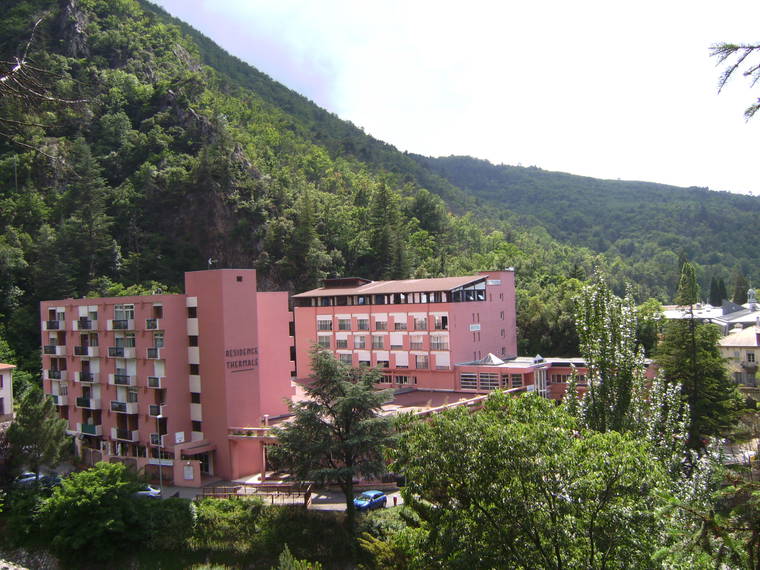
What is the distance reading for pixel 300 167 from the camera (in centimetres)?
10456

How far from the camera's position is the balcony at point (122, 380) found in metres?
37.2

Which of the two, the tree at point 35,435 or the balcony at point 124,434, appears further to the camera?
the balcony at point 124,434

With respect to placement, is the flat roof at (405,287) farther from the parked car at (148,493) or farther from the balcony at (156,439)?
the parked car at (148,493)

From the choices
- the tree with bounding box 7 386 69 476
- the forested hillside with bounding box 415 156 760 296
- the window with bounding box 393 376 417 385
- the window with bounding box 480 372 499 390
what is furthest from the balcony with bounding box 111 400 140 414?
the forested hillside with bounding box 415 156 760 296

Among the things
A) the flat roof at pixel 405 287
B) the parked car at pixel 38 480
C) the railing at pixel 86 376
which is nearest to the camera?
the parked car at pixel 38 480

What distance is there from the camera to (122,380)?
3756 centimetres

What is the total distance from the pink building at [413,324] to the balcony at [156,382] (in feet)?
43.3

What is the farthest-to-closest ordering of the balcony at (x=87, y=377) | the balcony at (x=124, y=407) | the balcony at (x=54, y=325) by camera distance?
the balcony at (x=54, y=325)
the balcony at (x=87, y=377)
the balcony at (x=124, y=407)

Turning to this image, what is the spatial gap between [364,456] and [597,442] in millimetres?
17736

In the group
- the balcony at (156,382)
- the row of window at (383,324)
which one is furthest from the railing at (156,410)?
the row of window at (383,324)

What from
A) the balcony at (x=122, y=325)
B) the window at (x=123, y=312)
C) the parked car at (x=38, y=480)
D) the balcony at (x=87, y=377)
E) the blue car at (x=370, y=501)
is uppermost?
the window at (x=123, y=312)

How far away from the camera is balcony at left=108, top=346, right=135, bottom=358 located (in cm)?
3734

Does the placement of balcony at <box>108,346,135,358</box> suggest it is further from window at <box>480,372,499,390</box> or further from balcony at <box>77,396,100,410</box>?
window at <box>480,372,499,390</box>

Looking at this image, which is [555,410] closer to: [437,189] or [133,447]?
[133,447]
